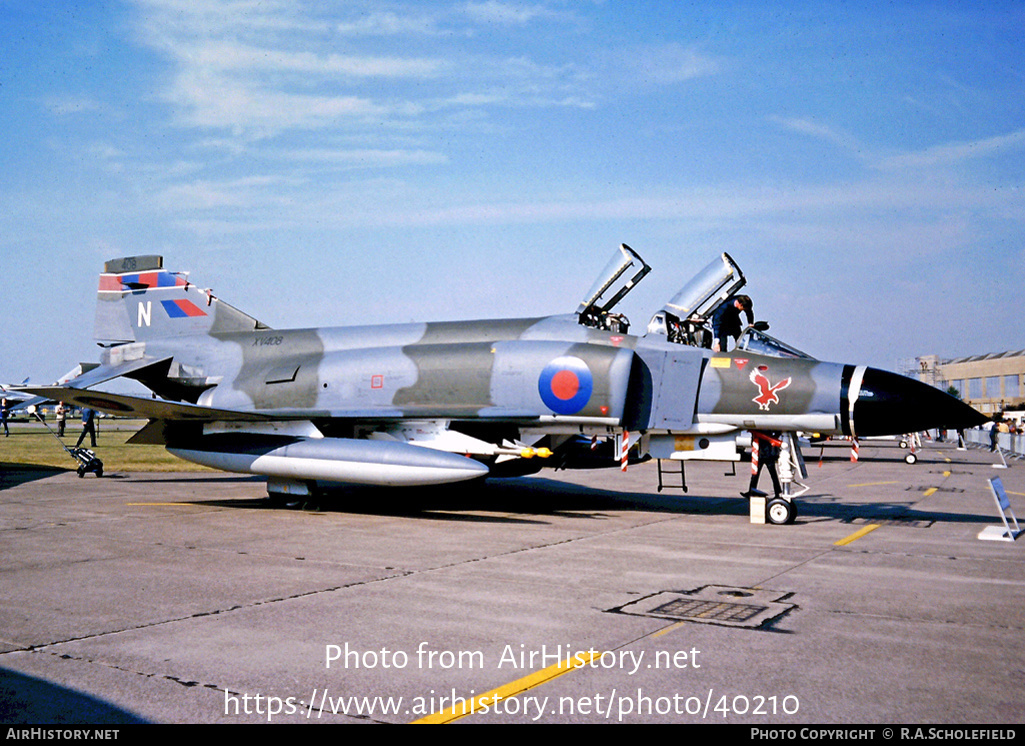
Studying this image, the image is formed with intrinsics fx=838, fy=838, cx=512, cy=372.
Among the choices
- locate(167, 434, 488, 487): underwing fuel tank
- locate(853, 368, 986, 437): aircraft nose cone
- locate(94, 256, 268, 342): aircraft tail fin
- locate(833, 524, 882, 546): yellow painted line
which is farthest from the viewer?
locate(94, 256, 268, 342): aircraft tail fin

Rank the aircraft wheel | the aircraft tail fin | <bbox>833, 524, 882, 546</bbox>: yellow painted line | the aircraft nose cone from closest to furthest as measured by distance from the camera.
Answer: <bbox>833, 524, 882, 546</bbox>: yellow painted line
the aircraft nose cone
the aircraft wheel
the aircraft tail fin

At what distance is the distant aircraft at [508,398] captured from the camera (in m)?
10.9

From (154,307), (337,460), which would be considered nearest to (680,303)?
(337,460)

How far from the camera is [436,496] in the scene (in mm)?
15102

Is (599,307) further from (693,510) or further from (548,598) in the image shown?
(548,598)

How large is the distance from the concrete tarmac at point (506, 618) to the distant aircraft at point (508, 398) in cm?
103

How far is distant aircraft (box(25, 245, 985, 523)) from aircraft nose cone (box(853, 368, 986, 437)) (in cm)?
2

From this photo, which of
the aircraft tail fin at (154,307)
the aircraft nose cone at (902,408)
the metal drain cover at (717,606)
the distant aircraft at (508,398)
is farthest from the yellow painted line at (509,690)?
the aircraft tail fin at (154,307)

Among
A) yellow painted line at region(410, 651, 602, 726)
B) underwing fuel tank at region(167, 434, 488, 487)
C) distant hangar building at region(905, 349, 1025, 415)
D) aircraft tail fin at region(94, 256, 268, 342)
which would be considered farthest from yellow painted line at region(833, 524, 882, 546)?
distant hangar building at region(905, 349, 1025, 415)

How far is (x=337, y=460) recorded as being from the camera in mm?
11570

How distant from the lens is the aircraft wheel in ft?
36.7

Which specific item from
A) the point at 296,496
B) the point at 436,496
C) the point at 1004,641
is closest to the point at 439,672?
the point at 1004,641

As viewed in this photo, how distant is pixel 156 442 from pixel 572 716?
38.6 feet

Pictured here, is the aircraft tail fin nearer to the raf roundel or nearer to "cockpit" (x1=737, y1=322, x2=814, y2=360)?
the raf roundel
